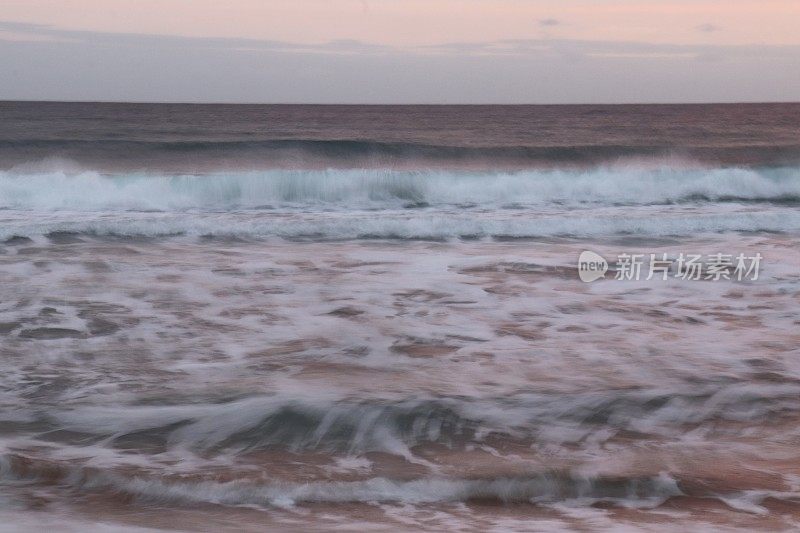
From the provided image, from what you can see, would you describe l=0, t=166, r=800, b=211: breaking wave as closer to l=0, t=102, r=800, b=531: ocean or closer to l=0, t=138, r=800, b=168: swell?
l=0, t=102, r=800, b=531: ocean

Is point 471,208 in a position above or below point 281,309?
above

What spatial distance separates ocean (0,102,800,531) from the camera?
3352mm

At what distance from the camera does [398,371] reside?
16.3ft

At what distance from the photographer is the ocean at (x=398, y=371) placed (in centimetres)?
335

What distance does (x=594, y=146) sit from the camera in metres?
23.6

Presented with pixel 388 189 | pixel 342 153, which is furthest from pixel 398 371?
pixel 342 153

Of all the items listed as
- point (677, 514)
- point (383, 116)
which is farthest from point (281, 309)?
point (383, 116)

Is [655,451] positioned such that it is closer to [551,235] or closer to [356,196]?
[551,235]

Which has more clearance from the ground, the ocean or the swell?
the swell

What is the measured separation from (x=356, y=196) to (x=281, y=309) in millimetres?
8798

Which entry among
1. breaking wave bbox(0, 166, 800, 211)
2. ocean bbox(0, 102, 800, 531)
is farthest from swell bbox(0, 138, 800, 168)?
ocean bbox(0, 102, 800, 531)

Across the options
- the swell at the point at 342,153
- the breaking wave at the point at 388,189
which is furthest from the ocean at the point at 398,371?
the swell at the point at 342,153

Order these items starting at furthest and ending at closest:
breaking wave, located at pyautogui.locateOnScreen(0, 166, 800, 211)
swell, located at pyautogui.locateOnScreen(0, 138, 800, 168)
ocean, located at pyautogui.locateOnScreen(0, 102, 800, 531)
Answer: swell, located at pyautogui.locateOnScreen(0, 138, 800, 168), breaking wave, located at pyautogui.locateOnScreen(0, 166, 800, 211), ocean, located at pyautogui.locateOnScreen(0, 102, 800, 531)

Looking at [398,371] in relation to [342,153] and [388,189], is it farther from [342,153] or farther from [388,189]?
[342,153]
